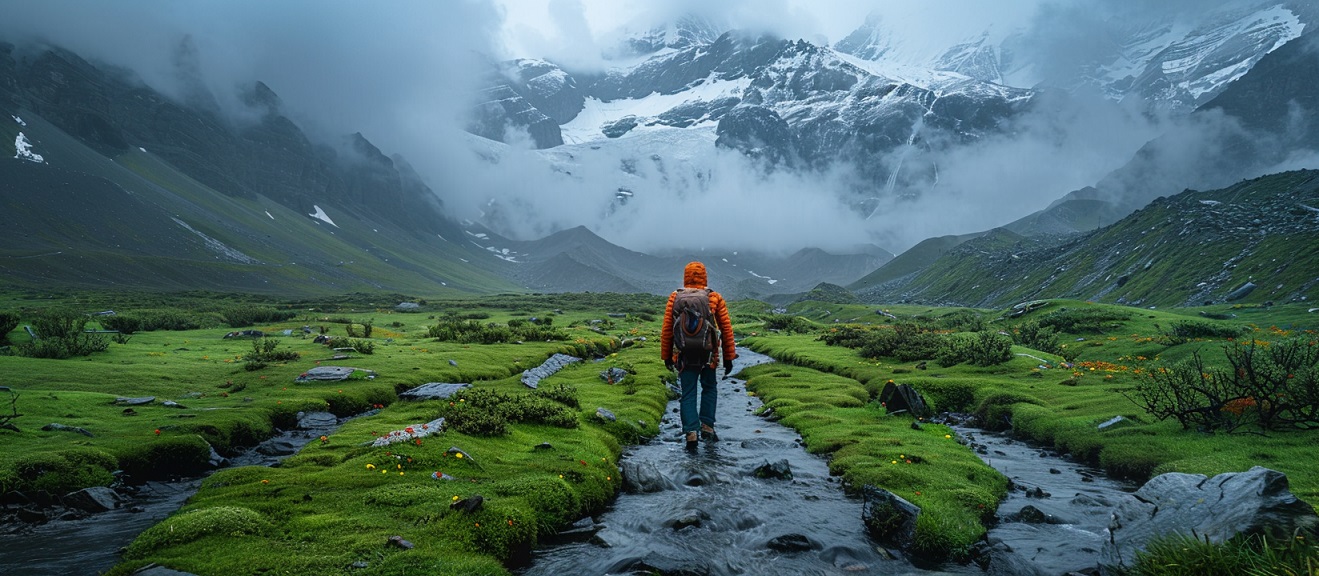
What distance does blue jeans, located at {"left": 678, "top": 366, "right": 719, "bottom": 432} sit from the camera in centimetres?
1966

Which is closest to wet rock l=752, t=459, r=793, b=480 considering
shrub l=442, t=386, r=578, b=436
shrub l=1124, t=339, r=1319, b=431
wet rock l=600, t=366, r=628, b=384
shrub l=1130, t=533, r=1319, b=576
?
shrub l=442, t=386, r=578, b=436

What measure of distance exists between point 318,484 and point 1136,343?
44219 millimetres

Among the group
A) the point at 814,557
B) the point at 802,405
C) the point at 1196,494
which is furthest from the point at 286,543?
the point at 802,405

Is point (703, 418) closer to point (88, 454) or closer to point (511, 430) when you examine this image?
point (511, 430)

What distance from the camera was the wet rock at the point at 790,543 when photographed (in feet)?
41.9

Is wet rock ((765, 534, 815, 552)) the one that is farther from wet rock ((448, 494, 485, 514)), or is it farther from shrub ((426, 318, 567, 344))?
shrub ((426, 318, 567, 344))

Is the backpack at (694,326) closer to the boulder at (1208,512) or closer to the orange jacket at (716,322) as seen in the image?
the orange jacket at (716,322)

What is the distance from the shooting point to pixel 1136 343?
37.9 metres

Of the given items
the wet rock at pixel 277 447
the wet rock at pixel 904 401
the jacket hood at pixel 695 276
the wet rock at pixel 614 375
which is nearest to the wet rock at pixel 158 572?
the wet rock at pixel 277 447

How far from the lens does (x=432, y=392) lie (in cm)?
2711

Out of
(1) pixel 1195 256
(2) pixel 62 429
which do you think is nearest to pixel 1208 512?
(2) pixel 62 429

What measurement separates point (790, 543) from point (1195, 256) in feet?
444

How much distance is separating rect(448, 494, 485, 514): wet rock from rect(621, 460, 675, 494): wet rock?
494 cm

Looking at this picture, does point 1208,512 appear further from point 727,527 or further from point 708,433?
point 708,433
